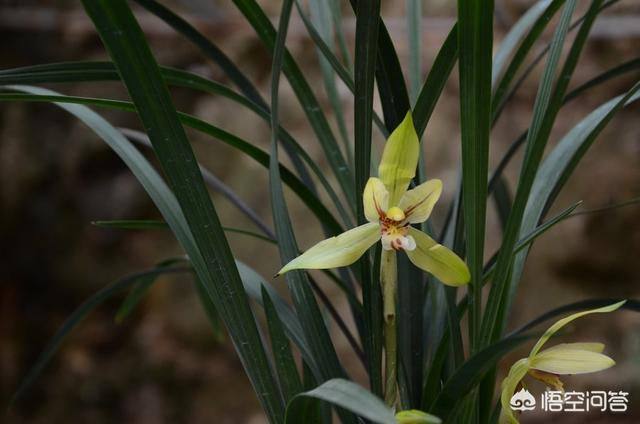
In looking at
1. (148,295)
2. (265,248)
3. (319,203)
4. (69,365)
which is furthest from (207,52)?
(69,365)

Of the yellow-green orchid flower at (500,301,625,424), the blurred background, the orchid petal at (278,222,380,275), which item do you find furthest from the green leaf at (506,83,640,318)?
the blurred background

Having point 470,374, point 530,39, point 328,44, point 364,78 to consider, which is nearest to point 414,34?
point 328,44

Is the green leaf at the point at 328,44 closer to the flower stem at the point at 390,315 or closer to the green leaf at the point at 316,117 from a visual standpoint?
the green leaf at the point at 316,117

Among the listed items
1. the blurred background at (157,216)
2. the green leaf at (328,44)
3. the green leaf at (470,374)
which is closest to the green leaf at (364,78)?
the green leaf at (470,374)

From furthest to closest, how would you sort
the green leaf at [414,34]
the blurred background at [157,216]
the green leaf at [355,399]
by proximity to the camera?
the blurred background at [157,216] < the green leaf at [414,34] < the green leaf at [355,399]

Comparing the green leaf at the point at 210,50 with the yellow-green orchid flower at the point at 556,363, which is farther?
the green leaf at the point at 210,50

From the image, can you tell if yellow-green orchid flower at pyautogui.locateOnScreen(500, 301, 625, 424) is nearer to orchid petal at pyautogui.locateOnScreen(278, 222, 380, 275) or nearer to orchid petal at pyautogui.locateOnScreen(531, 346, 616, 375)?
orchid petal at pyautogui.locateOnScreen(531, 346, 616, 375)
